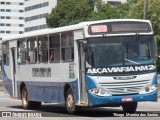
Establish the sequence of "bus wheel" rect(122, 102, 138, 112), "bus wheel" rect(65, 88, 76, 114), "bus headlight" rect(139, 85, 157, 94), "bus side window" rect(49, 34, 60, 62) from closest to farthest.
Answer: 1. "bus headlight" rect(139, 85, 157, 94)
2. "bus wheel" rect(65, 88, 76, 114)
3. "bus wheel" rect(122, 102, 138, 112)
4. "bus side window" rect(49, 34, 60, 62)

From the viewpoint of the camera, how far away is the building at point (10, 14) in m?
193

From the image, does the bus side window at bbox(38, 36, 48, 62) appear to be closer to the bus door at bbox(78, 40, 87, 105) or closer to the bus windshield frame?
the bus door at bbox(78, 40, 87, 105)

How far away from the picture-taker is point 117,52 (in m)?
19.1

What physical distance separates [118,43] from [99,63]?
826mm

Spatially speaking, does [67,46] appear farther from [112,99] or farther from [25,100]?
[25,100]

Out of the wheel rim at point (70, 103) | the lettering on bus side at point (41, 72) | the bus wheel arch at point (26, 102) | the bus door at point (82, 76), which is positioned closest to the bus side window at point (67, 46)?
the bus door at point (82, 76)

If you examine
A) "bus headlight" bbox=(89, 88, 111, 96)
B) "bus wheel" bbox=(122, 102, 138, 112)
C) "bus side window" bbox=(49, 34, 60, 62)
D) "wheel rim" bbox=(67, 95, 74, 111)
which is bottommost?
"bus wheel" bbox=(122, 102, 138, 112)

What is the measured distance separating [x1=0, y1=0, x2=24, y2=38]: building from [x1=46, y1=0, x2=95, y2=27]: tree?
78.5 metres

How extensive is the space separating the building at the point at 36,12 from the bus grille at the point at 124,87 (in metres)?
136

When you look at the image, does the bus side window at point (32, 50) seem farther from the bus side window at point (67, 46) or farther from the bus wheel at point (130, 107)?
the bus wheel at point (130, 107)

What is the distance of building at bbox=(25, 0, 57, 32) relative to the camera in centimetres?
15900

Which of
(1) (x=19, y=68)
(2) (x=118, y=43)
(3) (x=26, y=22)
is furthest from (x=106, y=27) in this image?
(3) (x=26, y=22)

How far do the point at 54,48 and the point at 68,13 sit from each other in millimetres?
92635

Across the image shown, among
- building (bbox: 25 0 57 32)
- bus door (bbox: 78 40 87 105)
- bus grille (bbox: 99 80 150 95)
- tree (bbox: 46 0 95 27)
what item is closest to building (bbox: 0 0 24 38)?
building (bbox: 25 0 57 32)
